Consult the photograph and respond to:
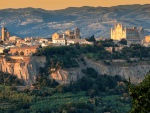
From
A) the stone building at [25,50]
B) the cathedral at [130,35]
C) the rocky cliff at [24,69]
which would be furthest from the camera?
the cathedral at [130,35]

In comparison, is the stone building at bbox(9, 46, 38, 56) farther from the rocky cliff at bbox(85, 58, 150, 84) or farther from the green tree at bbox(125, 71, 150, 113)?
the green tree at bbox(125, 71, 150, 113)

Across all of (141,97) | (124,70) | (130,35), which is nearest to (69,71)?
(124,70)

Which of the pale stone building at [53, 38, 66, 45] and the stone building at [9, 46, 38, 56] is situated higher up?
the pale stone building at [53, 38, 66, 45]

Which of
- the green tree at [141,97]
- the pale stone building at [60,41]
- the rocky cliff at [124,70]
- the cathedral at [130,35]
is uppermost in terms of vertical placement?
the cathedral at [130,35]

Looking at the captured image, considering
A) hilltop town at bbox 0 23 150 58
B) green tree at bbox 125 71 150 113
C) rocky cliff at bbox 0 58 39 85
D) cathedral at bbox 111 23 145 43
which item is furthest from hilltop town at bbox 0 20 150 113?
green tree at bbox 125 71 150 113

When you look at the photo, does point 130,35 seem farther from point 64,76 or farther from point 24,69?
point 24,69

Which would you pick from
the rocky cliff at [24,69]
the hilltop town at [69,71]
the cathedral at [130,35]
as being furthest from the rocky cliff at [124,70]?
the cathedral at [130,35]

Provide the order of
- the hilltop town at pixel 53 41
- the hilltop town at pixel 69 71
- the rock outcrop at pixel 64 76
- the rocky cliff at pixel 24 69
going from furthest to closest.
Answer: the hilltop town at pixel 53 41 → the rock outcrop at pixel 64 76 → the rocky cliff at pixel 24 69 → the hilltop town at pixel 69 71

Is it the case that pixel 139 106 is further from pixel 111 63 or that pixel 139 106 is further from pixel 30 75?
pixel 111 63

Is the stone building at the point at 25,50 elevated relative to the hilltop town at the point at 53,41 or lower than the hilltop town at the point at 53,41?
lower

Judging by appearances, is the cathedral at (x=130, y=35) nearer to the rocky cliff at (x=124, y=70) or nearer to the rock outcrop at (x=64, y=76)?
the rocky cliff at (x=124, y=70)
